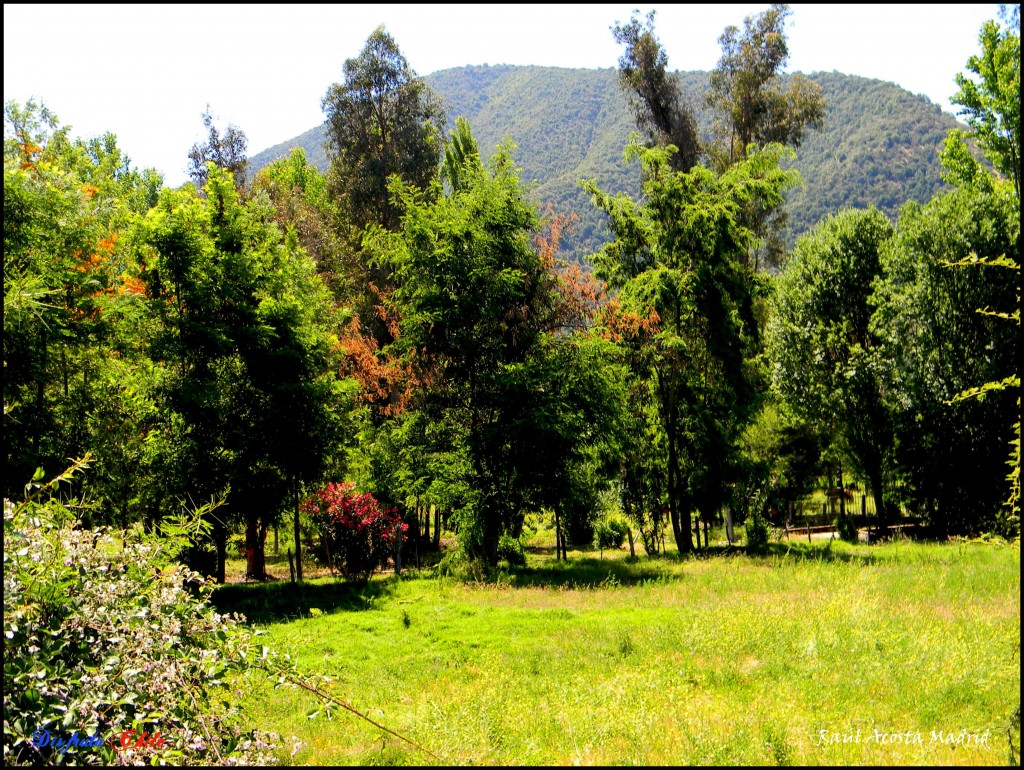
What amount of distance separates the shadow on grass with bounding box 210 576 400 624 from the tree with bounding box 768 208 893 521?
18151 millimetres

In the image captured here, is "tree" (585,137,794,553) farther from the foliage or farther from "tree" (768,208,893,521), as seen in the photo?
"tree" (768,208,893,521)

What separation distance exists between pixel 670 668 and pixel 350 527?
38.4 feet

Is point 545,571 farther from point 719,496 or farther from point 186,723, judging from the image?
point 186,723

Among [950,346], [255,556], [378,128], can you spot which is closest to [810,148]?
[378,128]

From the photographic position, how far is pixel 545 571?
19000mm

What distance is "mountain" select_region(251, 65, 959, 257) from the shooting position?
122688 millimetres

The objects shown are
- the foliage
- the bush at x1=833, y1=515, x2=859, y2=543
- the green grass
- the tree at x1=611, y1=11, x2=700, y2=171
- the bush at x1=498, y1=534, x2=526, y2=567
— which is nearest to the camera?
the green grass

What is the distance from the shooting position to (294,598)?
650 inches

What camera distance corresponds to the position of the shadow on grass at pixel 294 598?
50.0 feet

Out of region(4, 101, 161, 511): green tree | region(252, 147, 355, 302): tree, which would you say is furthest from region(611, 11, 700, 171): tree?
region(4, 101, 161, 511): green tree

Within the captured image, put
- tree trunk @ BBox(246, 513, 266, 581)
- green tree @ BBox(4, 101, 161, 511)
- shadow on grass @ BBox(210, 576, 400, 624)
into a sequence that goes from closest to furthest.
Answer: green tree @ BBox(4, 101, 161, 511) → shadow on grass @ BBox(210, 576, 400, 624) → tree trunk @ BBox(246, 513, 266, 581)

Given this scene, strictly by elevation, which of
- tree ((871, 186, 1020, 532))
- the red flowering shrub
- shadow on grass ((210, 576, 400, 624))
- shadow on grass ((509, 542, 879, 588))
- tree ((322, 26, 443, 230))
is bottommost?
shadow on grass ((509, 542, 879, 588))

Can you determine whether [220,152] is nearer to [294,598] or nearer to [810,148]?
[294,598]

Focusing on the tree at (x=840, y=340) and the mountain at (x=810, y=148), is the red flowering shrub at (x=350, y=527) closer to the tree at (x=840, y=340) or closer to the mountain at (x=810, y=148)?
the tree at (x=840, y=340)
